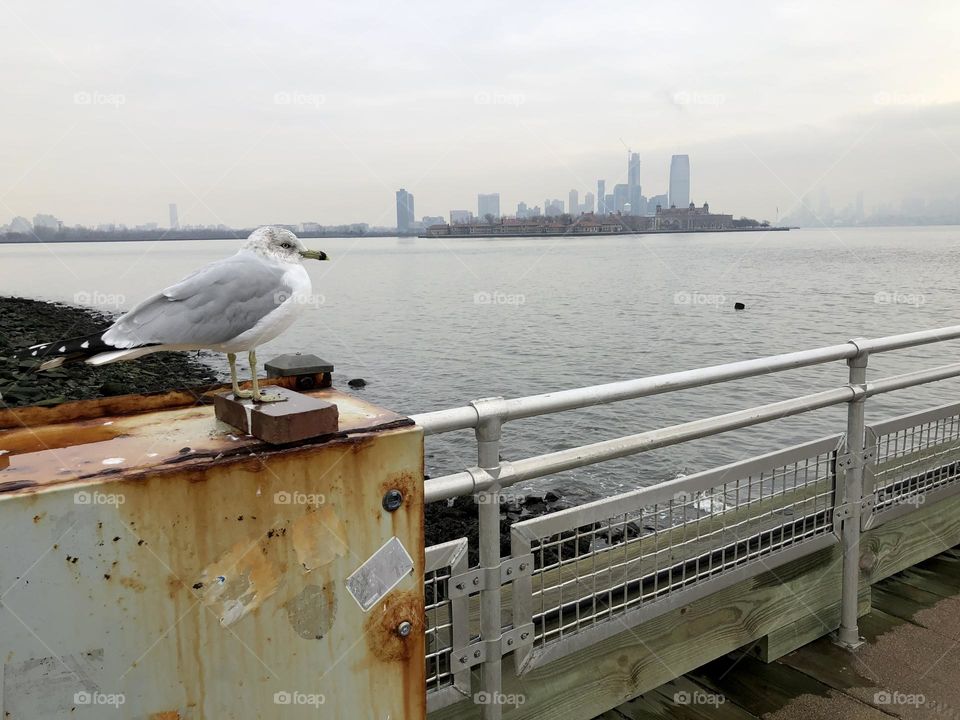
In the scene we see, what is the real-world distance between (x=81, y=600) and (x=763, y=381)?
79.0 ft

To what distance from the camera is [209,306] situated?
2.20 m

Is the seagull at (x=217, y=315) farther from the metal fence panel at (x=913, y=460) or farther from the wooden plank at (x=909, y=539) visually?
the wooden plank at (x=909, y=539)

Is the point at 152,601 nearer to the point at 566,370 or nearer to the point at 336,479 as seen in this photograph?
the point at 336,479

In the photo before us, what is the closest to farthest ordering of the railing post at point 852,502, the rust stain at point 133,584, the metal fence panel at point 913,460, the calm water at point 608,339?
the rust stain at point 133,584 → the railing post at point 852,502 → the metal fence panel at point 913,460 → the calm water at point 608,339

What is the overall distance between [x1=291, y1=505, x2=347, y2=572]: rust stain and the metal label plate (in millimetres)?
80

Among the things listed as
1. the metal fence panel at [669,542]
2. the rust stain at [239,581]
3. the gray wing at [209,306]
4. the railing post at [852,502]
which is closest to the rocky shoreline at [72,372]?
the gray wing at [209,306]

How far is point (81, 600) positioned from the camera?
59.8 inches

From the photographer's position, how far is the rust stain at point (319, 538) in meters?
1.77

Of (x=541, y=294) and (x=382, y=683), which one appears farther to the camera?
Result: (x=541, y=294)

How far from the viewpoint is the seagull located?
204 centimetres

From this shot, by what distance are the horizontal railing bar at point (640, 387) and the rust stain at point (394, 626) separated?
1.48ft

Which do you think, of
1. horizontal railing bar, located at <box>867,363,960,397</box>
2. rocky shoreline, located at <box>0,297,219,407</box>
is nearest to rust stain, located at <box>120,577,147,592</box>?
horizontal railing bar, located at <box>867,363,960,397</box>

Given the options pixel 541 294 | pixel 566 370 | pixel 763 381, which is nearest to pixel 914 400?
pixel 763 381

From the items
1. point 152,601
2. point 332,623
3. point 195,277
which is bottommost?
point 332,623
